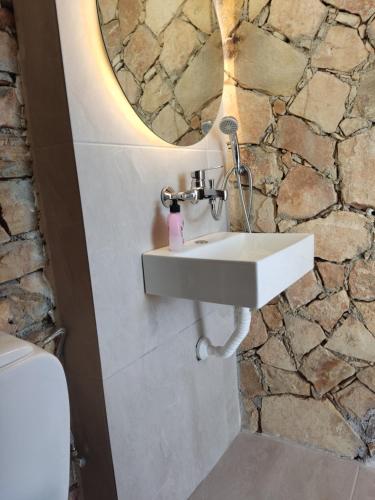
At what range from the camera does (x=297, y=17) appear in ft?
4.62

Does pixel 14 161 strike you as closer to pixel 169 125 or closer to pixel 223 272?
pixel 169 125

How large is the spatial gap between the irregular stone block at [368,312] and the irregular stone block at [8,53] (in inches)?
56.6

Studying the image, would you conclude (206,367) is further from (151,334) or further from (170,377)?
(151,334)

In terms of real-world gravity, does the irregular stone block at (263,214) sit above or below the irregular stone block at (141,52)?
below

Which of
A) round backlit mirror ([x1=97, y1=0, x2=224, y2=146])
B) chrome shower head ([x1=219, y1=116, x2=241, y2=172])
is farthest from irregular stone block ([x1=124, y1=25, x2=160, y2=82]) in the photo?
chrome shower head ([x1=219, y1=116, x2=241, y2=172])

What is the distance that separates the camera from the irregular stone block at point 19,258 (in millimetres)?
993

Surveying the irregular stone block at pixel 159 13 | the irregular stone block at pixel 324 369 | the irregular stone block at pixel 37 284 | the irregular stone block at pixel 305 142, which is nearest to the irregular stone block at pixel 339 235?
the irregular stone block at pixel 305 142

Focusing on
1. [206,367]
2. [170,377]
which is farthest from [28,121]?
[206,367]

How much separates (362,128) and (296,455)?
1.41 m

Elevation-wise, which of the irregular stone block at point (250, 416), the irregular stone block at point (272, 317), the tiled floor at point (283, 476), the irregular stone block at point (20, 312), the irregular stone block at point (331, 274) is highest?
the irregular stone block at point (20, 312)

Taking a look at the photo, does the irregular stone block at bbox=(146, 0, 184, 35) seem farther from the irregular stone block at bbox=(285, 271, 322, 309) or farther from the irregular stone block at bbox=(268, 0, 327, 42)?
the irregular stone block at bbox=(285, 271, 322, 309)

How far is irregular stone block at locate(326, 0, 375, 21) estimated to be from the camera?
129 cm

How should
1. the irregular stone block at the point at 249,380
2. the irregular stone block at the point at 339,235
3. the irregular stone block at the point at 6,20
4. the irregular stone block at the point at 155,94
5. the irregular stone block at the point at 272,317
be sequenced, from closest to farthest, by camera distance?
the irregular stone block at the point at 6,20, the irregular stone block at the point at 155,94, the irregular stone block at the point at 339,235, the irregular stone block at the point at 272,317, the irregular stone block at the point at 249,380

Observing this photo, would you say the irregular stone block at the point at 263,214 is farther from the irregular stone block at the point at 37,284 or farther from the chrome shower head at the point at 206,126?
the irregular stone block at the point at 37,284
